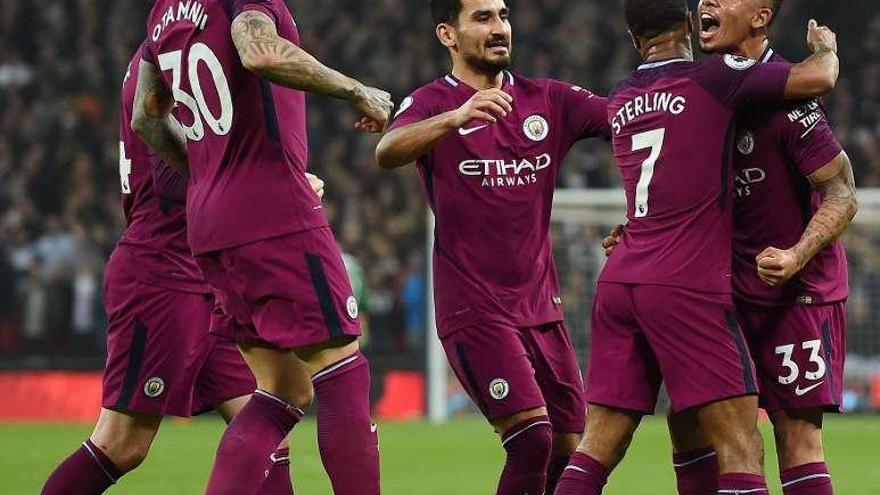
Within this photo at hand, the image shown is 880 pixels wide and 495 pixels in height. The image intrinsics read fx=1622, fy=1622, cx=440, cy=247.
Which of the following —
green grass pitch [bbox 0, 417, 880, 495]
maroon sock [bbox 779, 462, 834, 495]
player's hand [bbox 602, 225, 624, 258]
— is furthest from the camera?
green grass pitch [bbox 0, 417, 880, 495]

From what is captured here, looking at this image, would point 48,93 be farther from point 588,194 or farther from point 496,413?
point 496,413

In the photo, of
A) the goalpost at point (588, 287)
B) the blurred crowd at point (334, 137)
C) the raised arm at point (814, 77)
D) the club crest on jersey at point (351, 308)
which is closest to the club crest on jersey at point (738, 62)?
the raised arm at point (814, 77)

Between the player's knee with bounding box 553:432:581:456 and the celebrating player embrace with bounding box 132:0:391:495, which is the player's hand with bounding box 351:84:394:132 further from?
the player's knee with bounding box 553:432:581:456

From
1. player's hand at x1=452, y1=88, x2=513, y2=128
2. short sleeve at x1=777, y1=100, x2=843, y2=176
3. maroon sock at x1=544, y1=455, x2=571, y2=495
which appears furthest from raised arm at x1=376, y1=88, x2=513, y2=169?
maroon sock at x1=544, y1=455, x2=571, y2=495

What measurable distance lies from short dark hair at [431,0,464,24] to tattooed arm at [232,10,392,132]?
51.7 inches

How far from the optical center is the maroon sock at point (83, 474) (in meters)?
6.09

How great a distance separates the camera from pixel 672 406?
5488mm

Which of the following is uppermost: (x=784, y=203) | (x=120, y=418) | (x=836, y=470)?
(x=784, y=203)

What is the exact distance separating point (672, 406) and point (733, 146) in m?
Answer: 0.91

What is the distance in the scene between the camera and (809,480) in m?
5.58

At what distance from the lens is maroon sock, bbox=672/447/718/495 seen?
5.91 meters

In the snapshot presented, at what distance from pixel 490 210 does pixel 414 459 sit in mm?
5592

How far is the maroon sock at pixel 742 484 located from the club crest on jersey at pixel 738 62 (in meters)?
1.33

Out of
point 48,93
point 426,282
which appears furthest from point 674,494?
point 48,93
